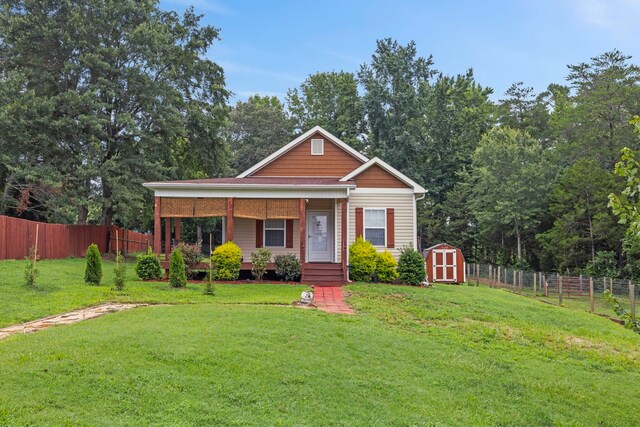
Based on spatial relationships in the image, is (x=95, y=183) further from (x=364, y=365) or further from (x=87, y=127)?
(x=364, y=365)

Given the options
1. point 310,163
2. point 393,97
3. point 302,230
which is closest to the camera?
point 302,230

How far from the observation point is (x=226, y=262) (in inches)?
622

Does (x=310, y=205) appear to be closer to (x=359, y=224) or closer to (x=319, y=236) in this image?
(x=319, y=236)

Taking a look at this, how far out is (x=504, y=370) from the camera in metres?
7.60

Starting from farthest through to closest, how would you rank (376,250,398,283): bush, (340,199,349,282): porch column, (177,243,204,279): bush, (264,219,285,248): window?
(264,219,285,248): window
(376,250,398,283): bush
(340,199,349,282): porch column
(177,243,204,279): bush

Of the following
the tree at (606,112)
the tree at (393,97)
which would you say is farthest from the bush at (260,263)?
the tree at (606,112)

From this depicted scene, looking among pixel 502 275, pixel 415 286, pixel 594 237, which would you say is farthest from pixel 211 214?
pixel 594 237

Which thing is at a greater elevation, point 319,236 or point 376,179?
point 376,179

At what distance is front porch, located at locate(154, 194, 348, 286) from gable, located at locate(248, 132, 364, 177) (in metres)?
2.54

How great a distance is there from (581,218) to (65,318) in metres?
28.3

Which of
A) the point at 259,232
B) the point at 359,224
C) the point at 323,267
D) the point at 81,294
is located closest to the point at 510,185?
the point at 359,224

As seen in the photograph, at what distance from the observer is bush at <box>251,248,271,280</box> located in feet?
52.0

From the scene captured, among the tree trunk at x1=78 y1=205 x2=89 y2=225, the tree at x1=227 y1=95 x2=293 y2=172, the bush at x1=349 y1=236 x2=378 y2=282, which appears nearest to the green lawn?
the bush at x1=349 y1=236 x2=378 y2=282

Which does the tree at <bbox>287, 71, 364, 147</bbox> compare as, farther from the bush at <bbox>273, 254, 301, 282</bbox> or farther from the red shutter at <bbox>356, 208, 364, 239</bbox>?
the bush at <bbox>273, 254, 301, 282</bbox>
